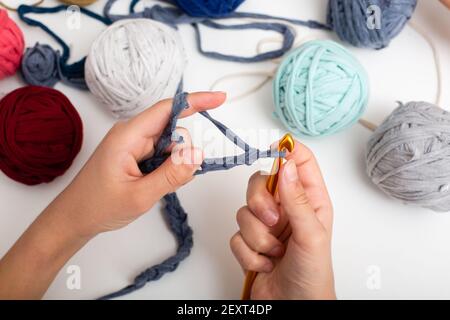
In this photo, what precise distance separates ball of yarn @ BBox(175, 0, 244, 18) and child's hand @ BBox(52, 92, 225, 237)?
0.29 meters

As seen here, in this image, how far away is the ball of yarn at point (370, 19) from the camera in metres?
0.84

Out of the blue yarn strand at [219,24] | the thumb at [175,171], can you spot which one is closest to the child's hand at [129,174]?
the thumb at [175,171]

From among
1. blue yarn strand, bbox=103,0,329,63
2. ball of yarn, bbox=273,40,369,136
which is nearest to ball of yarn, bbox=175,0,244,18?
blue yarn strand, bbox=103,0,329,63

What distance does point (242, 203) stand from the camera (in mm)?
881

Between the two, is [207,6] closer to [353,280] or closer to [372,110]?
[372,110]

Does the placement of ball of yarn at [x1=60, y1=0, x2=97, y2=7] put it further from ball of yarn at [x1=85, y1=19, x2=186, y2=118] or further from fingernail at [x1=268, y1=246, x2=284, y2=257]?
fingernail at [x1=268, y1=246, x2=284, y2=257]

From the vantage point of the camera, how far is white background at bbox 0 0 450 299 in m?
Answer: 0.85

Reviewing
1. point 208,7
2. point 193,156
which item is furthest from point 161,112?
point 208,7

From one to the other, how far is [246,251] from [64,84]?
0.47 meters

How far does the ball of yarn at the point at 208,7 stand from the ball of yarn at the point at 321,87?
0.52 ft

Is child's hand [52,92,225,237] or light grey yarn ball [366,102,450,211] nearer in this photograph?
child's hand [52,92,225,237]

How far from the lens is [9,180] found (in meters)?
0.89

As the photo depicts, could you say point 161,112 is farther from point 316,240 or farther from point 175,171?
point 316,240

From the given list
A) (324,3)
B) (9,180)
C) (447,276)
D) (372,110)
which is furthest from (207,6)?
(447,276)
